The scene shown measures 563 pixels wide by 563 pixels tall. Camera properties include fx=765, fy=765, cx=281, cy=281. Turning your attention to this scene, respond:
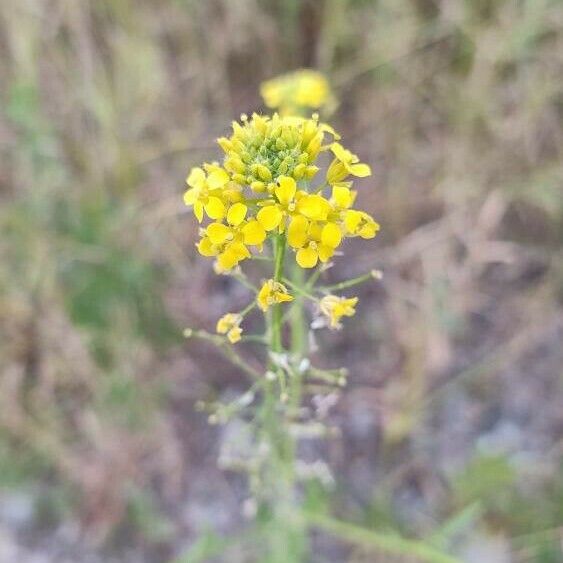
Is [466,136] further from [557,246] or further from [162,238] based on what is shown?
[162,238]

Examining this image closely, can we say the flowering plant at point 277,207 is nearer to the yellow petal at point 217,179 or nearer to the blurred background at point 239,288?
the yellow petal at point 217,179

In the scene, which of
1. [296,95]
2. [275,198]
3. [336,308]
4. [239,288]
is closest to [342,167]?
[275,198]

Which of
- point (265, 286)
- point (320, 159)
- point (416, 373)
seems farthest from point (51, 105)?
point (265, 286)

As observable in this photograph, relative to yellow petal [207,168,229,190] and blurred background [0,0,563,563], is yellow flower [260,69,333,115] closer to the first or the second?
blurred background [0,0,563,563]

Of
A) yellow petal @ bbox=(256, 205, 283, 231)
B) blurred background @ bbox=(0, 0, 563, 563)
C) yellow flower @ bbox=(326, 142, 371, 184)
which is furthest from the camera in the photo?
blurred background @ bbox=(0, 0, 563, 563)

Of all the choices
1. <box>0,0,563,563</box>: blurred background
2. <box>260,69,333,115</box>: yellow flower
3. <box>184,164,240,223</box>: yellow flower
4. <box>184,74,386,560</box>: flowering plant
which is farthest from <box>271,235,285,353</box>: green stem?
<box>0,0,563,563</box>: blurred background

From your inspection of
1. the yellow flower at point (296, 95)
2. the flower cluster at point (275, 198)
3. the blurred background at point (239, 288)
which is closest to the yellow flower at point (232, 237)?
the flower cluster at point (275, 198)
